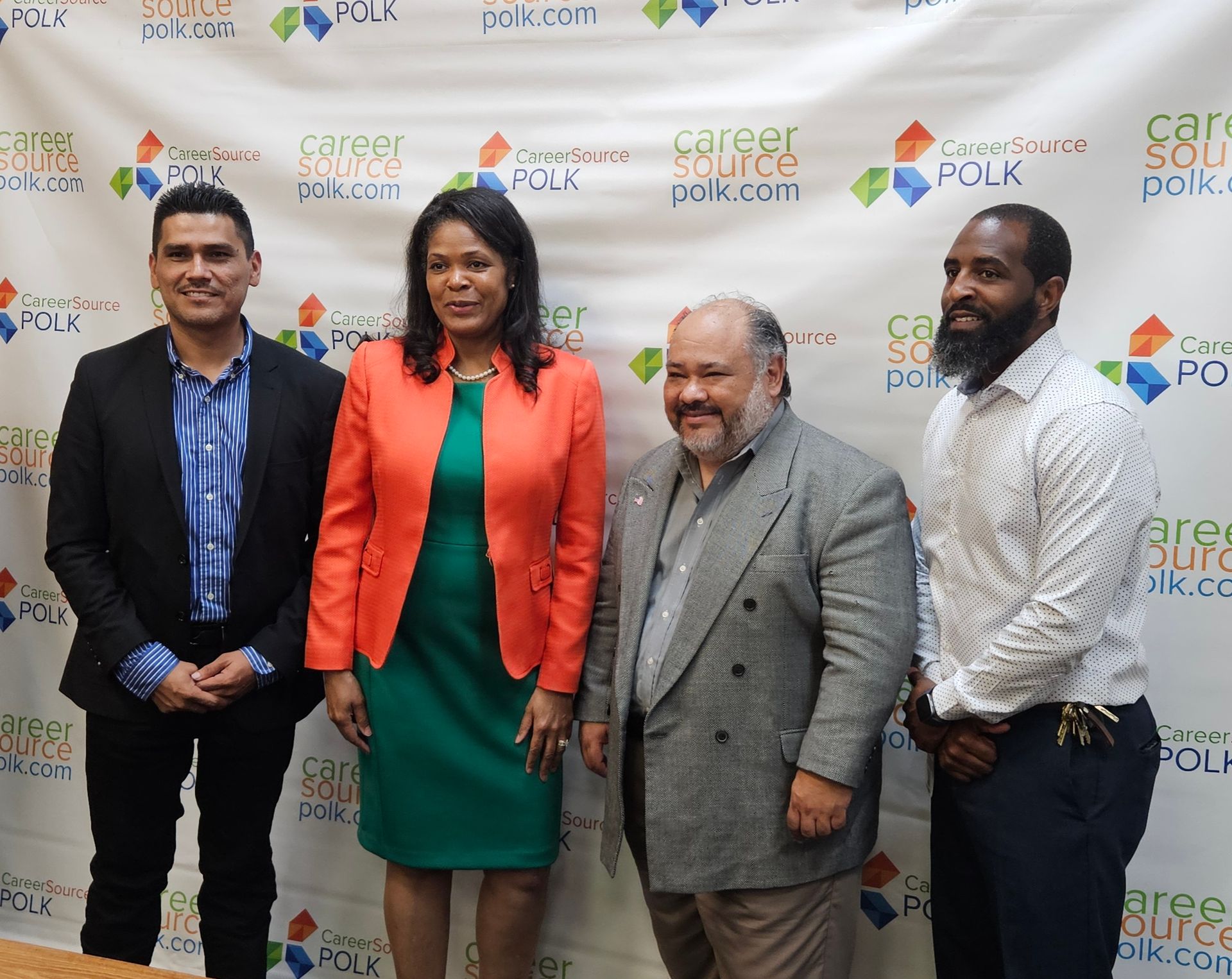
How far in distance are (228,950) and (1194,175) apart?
264 centimetres

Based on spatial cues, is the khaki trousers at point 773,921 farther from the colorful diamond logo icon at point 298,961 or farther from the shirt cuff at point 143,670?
the colorful diamond logo icon at point 298,961

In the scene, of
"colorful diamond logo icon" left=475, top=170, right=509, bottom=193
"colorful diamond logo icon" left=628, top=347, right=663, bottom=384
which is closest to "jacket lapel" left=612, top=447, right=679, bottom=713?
"colorful diamond logo icon" left=628, top=347, right=663, bottom=384

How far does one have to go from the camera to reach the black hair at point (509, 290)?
2.17 metres

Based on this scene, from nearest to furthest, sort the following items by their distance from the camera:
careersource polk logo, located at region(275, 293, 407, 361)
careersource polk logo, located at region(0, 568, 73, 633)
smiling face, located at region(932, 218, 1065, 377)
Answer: smiling face, located at region(932, 218, 1065, 377), careersource polk logo, located at region(275, 293, 407, 361), careersource polk logo, located at region(0, 568, 73, 633)

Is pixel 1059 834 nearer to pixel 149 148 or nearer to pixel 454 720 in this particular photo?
pixel 454 720

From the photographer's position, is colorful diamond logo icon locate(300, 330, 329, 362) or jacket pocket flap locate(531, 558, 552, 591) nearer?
jacket pocket flap locate(531, 558, 552, 591)

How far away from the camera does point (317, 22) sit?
2604 mm

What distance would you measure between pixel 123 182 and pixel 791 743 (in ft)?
7.41

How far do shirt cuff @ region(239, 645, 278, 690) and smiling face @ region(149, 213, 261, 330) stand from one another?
70cm

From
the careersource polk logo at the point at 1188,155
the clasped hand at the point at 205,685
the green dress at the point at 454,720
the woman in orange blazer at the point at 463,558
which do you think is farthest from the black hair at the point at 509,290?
the careersource polk logo at the point at 1188,155

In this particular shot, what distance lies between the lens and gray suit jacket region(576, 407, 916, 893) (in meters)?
1.81

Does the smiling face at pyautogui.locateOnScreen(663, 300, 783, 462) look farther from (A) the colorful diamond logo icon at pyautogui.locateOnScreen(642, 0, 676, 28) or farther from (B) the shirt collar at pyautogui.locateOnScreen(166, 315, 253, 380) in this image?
(B) the shirt collar at pyautogui.locateOnScreen(166, 315, 253, 380)

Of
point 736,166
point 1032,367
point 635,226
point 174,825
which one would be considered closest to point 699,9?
point 736,166

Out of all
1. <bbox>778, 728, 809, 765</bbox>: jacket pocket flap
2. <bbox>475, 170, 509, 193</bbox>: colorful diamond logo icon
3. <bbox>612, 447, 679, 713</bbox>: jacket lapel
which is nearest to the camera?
<bbox>778, 728, 809, 765</bbox>: jacket pocket flap
